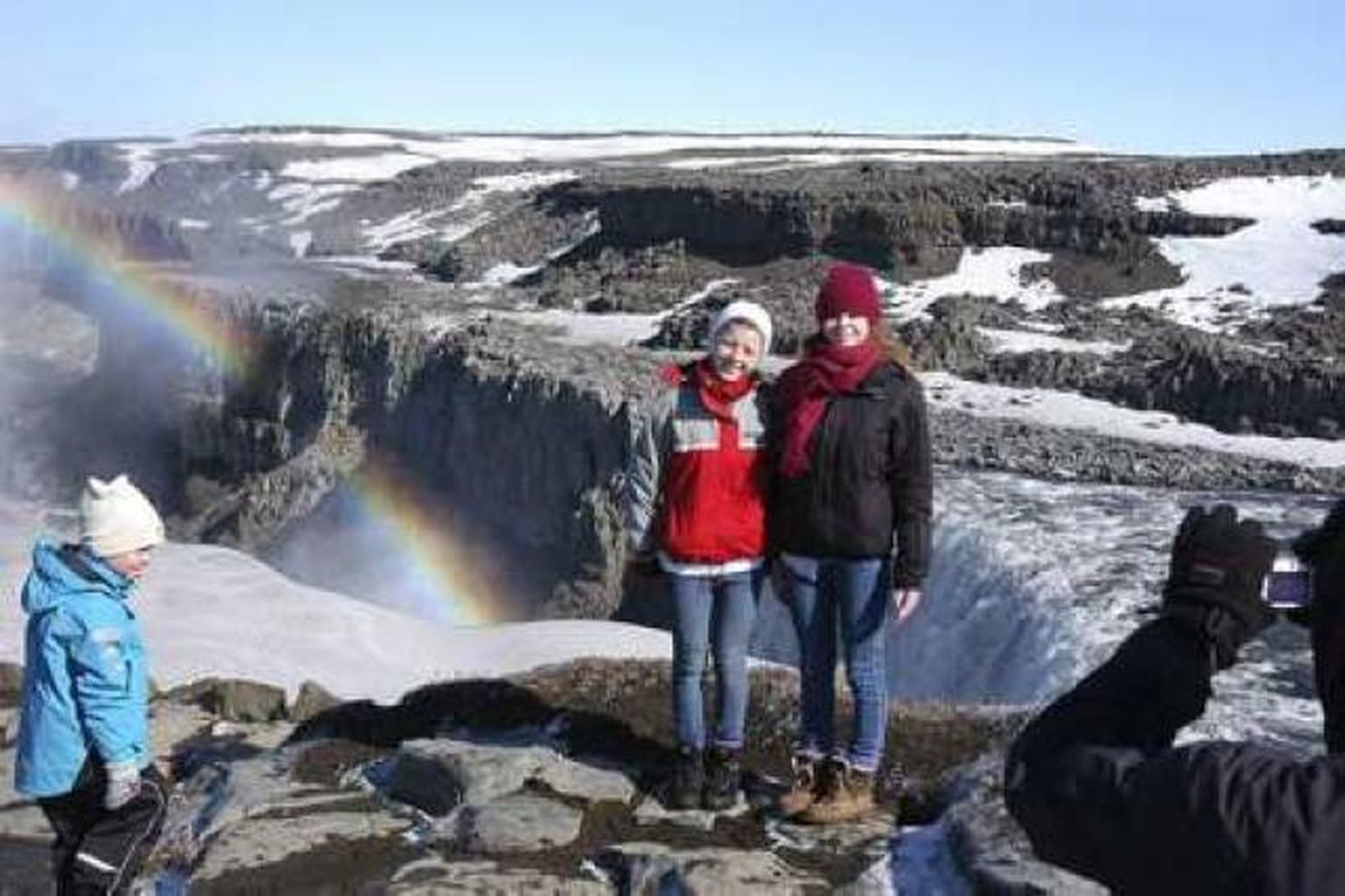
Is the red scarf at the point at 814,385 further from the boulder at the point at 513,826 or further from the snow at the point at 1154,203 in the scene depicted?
the snow at the point at 1154,203

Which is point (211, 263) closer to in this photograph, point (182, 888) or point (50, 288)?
point (50, 288)

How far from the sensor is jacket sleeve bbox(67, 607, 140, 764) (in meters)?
6.10

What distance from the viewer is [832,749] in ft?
25.9

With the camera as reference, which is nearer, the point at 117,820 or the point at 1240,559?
the point at 1240,559

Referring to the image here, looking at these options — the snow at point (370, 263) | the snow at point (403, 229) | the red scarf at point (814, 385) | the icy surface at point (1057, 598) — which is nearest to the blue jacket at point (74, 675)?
the red scarf at point (814, 385)

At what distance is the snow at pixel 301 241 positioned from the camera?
97562mm

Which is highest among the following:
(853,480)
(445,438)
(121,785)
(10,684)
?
(853,480)

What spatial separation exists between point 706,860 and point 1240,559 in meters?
4.73

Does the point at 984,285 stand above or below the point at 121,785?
below

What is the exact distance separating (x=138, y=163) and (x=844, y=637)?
164m

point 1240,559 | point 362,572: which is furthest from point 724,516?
point 362,572

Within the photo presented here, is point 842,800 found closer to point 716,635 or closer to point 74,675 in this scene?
point 716,635

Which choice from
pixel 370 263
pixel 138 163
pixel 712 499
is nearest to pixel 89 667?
pixel 712 499

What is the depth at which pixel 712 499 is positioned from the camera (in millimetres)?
7500
